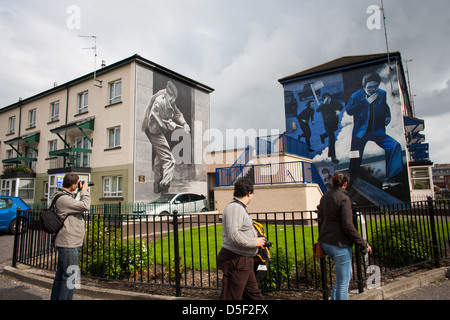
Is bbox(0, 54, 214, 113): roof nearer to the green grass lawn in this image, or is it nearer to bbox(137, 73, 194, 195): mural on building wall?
bbox(137, 73, 194, 195): mural on building wall

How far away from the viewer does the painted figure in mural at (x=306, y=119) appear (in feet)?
63.1

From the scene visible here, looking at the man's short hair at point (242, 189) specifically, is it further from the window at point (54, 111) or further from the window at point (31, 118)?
the window at point (31, 118)

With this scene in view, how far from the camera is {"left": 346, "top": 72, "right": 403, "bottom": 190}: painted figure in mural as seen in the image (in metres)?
16.4

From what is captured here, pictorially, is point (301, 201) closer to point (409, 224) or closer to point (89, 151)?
point (409, 224)

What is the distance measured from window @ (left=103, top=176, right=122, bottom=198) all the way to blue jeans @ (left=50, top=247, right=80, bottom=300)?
1478 centimetres

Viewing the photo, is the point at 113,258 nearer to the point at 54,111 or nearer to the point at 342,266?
the point at 342,266

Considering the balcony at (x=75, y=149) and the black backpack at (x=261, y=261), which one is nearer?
the black backpack at (x=261, y=261)

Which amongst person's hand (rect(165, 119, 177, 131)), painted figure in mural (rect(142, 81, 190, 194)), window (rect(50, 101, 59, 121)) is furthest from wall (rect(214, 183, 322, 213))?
window (rect(50, 101, 59, 121))

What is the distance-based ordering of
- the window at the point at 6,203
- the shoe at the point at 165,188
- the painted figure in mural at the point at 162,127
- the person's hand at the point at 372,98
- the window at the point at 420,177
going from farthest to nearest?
1. the shoe at the point at 165,188
2. the painted figure in mural at the point at 162,127
3. the person's hand at the point at 372,98
4. the window at the point at 420,177
5. the window at the point at 6,203

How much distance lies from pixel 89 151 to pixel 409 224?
61.8 feet

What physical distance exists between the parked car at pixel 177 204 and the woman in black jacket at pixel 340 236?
12129mm

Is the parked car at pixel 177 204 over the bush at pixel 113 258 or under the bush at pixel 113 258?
over

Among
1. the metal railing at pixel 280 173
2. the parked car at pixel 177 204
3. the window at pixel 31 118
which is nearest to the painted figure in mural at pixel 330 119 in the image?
the metal railing at pixel 280 173
